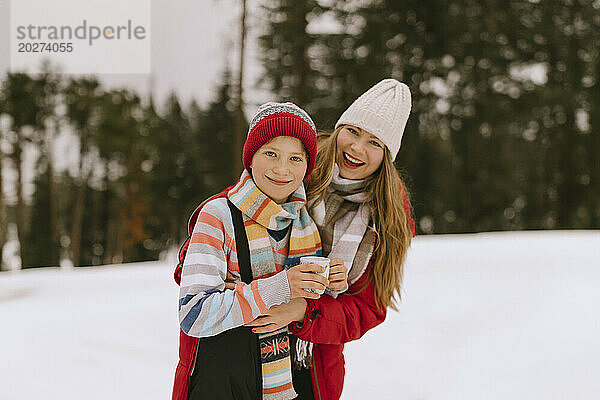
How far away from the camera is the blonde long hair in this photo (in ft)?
A: 5.35

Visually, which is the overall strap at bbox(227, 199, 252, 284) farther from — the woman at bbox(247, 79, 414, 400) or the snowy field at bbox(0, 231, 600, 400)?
the snowy field at bbox(0, 231, 600, 400)

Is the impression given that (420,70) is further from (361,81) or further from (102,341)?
(102,341)

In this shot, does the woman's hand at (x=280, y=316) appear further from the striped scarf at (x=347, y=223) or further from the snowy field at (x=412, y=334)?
the snowy field at (x=412, y=334)

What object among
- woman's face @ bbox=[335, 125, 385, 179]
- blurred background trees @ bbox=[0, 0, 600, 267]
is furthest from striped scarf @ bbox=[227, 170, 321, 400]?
blurred background trees @ bbox=[0, 0, 600, 267]

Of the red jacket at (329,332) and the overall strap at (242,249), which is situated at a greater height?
the overall strap at (242,249)

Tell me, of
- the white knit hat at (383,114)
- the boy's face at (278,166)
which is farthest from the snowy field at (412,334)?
the boy's face at (278,166)

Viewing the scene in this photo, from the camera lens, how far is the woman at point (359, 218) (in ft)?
5.16

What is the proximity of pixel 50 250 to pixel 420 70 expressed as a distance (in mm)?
9511

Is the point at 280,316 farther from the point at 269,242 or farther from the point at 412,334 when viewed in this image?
the point at 412,334

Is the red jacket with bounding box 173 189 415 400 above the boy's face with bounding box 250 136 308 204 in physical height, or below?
below
